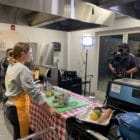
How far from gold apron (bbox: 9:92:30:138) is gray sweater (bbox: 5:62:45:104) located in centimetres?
6

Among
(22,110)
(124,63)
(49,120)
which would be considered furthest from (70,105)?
(124,63)

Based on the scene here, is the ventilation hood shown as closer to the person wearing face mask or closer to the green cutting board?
the person wearing face mask

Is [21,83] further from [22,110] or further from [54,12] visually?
Result: [54,12]

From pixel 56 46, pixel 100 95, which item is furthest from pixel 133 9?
pixel 56 46

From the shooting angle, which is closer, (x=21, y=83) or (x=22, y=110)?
(x=21, y=83)

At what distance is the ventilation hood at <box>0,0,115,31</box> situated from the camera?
4.72 ft

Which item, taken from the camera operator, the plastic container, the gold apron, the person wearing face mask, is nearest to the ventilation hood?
the person wearing face mask

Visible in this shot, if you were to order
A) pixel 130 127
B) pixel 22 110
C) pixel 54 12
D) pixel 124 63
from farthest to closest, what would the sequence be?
pixel 124 63 → pixel 22 110 → pixel 54 12 → pixel 130 127

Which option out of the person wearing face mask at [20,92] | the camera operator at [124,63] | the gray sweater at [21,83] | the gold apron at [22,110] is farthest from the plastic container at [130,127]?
the camera operator at [124,63]

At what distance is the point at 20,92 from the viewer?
69.5 inches

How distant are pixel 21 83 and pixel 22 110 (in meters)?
0.32

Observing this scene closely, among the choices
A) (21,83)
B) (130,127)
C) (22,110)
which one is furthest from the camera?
(22,110)

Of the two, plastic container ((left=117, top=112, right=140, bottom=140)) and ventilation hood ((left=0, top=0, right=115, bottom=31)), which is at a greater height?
ventilation hood ((left=0, top=0, right=115, bottom=31))

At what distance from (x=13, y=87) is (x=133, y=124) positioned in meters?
1.25
